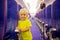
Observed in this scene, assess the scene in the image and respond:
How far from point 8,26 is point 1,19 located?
0.10m

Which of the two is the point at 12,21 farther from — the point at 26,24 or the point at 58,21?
the point at 58,21

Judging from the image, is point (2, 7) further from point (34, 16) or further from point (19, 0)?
point (34, 16)

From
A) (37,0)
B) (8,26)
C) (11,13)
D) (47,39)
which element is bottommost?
(47,39)

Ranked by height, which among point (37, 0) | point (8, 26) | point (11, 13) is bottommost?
point (8, 26)

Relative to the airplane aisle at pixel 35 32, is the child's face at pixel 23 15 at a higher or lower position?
higher

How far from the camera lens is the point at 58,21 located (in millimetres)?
1685

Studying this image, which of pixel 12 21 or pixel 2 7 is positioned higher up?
pixel 2 7

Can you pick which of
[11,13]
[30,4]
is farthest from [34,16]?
[11,13]

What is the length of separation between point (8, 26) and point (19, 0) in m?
0.28

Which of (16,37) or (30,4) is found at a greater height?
(30,4)

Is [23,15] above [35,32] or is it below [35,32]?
above

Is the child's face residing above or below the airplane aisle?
above

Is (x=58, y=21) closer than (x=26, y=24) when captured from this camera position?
No

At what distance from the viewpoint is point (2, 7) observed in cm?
162
